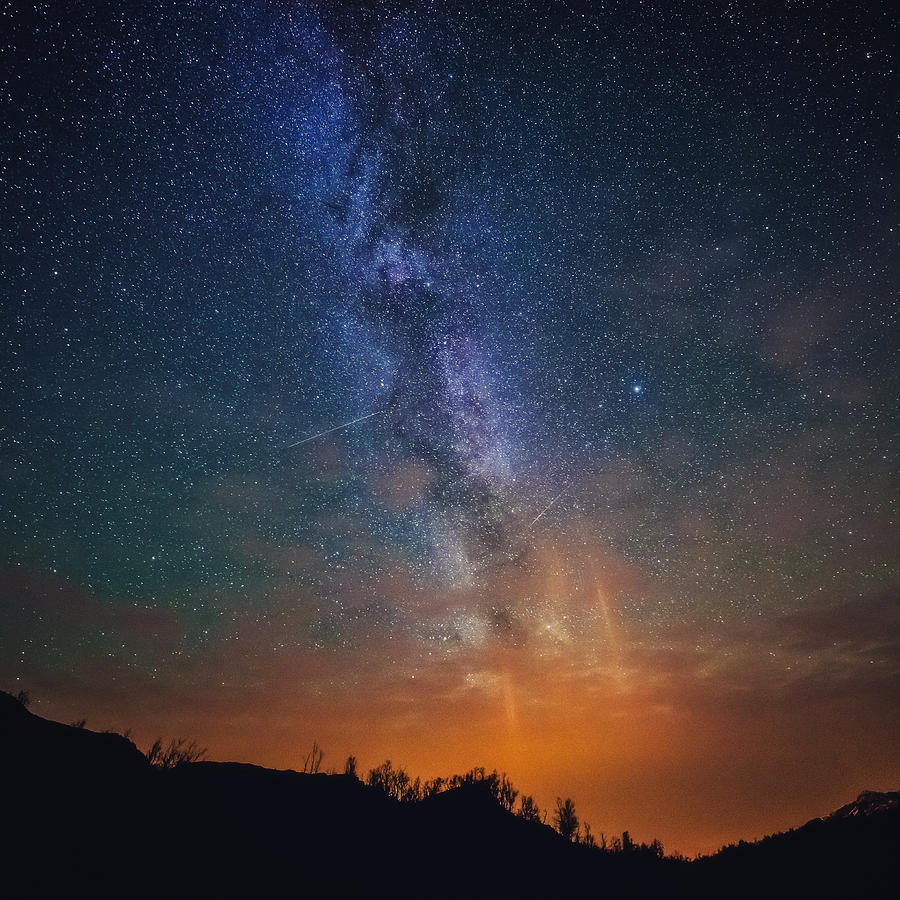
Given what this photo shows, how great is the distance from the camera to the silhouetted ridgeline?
52.3ft

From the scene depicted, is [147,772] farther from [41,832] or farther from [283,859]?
[283,859]

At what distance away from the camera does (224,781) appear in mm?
34750

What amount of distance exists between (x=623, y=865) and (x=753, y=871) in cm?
1694

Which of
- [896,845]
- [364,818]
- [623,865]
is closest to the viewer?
[896,845]

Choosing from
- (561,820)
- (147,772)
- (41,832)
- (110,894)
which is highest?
(561,820)

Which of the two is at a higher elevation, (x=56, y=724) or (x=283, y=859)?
(x=56, y=724)

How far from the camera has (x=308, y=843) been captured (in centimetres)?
3253

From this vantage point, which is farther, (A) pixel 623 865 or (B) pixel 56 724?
(A) pixel 623 865

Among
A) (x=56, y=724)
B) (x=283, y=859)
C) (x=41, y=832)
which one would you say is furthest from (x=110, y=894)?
(x=283, y=859)

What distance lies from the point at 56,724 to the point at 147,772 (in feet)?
14.3

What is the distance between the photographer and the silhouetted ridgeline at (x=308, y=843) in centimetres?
1593

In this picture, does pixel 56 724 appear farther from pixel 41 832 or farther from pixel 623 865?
pixel 623 865

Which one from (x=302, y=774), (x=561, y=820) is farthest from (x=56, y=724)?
(x=561, y=820)

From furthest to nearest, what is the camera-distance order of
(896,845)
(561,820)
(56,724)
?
(561,820)
(896,845)
(56,724)
